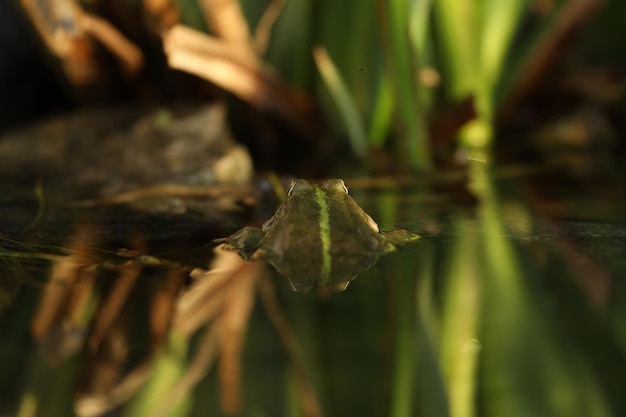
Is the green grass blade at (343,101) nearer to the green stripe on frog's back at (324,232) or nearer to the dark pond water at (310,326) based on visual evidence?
the dark pond water at (310,326)

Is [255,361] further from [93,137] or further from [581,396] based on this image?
[93,137]

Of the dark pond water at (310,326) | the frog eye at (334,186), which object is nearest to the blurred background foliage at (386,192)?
the dark pond water at (310,326)

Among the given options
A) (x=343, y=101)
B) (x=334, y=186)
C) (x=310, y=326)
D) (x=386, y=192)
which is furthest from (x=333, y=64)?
(x=310, y=326)

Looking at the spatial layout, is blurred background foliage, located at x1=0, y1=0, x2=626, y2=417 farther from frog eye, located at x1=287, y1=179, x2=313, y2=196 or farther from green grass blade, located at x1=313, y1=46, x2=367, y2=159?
frog eye, located at x1=287, y1=179, x2=313, y2=196

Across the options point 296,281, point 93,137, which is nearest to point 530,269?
point 296,281

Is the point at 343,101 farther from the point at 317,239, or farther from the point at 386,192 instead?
the point at 317,239

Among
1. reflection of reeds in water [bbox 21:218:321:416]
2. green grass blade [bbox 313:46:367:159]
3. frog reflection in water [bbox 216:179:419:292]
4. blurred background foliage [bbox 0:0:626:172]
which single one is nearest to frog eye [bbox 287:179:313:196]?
frog reflection in water [bbox 216:179:419:292]

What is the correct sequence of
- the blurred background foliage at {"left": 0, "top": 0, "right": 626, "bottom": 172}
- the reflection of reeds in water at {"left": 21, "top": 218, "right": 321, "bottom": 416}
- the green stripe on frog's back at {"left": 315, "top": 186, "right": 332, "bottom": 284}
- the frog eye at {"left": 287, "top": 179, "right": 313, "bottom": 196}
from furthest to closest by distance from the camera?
the blurred background foliage at {"left": 0, "top": 0, "right": 626, "bottom": 172}, the frog eye at {"left": 287, "top": 179, "right": 313, "bottom": 196}, the green stripe on frog's back at {"left": 315, "top": 186, "right": 332, "bottom": 284}, the reflection of reeds in water at {"left": 21, "top": 218, "right": 321, "bottom": 416}
